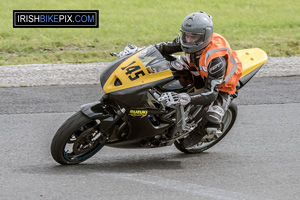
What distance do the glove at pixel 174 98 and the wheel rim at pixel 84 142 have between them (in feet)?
2.51

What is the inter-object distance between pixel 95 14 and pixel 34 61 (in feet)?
14.6

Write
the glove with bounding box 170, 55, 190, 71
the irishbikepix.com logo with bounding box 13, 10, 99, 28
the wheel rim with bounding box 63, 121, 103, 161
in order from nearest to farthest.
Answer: the wheel rim with bounding box 63, 121, 103, 161 → the glove with bounding box 170, 55, 190, 71 → the irishbikepix.com logo with bounding box 13, 10, 99, 28

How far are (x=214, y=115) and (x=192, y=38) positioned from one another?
33.3 inches

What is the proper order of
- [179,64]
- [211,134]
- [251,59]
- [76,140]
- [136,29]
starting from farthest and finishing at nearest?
[136,29], [251,59], [211,134], [179,64], [76,140]

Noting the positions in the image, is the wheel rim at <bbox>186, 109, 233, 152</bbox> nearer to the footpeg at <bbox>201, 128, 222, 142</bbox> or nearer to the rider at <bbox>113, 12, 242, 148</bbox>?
the footpeg at <bbox>201, 128, 222, 142</bbox>

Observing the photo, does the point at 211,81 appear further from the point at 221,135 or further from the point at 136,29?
the point at 136,29

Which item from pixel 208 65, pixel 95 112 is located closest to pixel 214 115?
pixel 208 65

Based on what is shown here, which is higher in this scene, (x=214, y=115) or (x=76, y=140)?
(x=214, y=115)

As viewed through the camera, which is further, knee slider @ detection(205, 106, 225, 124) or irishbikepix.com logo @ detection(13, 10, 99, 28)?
irishbikepix.com logo @ detection(13, 10, 99, 28)

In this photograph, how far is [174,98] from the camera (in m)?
5.33

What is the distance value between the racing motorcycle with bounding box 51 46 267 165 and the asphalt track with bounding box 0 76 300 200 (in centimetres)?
28

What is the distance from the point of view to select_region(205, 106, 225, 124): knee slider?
5809 millimetres

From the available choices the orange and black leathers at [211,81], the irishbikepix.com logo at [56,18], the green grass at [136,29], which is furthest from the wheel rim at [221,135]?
the irishbikepix.com logo at [56,18]

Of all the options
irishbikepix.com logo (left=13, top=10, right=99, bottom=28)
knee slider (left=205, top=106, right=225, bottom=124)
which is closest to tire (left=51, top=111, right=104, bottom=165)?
knee slider (left=205, top=106, right=225, bottom=124)
